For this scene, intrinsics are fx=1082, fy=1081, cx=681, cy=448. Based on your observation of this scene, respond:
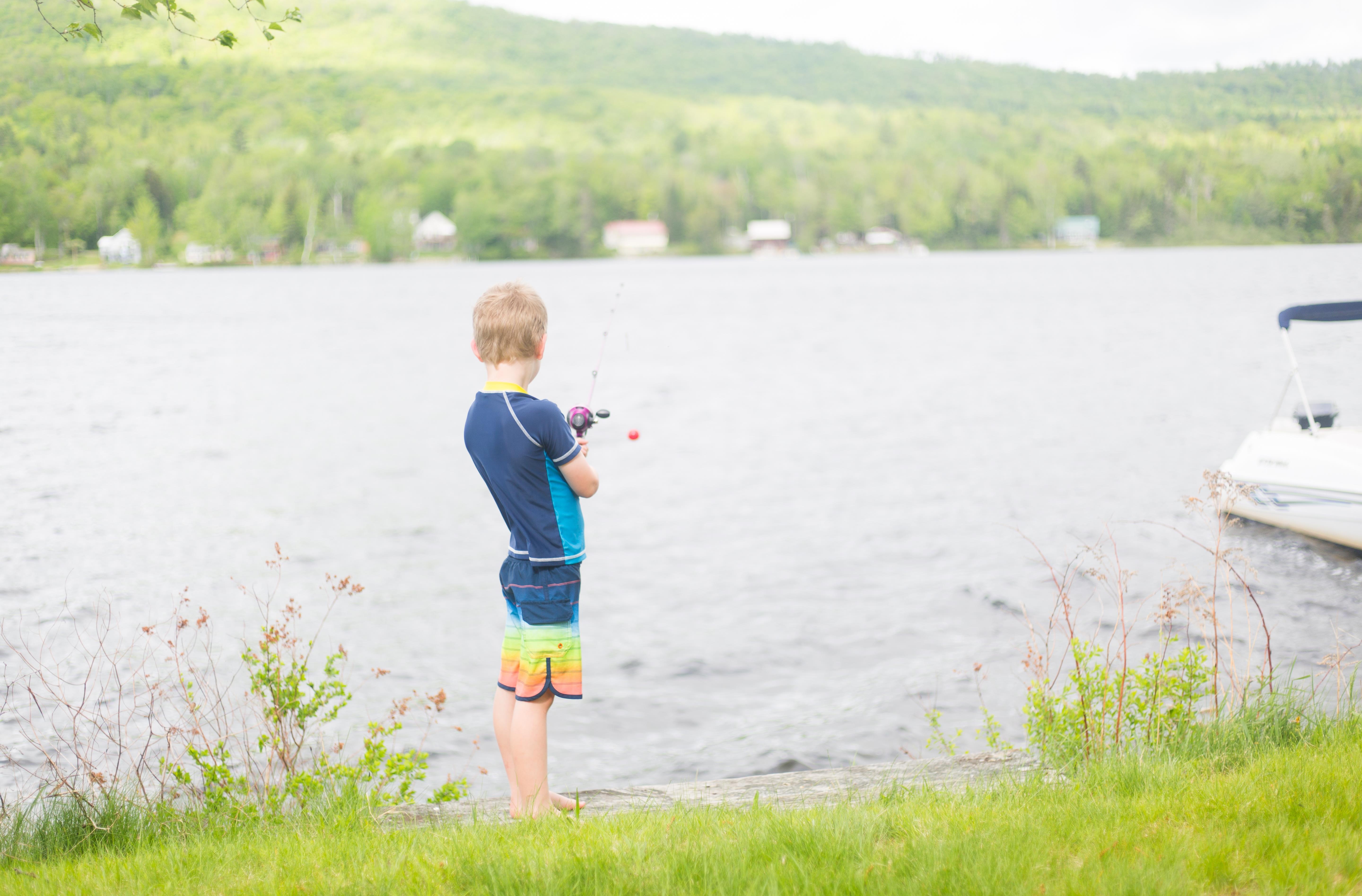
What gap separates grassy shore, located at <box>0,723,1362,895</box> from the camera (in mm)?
3420

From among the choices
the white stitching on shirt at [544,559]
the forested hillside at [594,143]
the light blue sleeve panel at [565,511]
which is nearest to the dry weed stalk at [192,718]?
the white stitching on shirt at [544,559]

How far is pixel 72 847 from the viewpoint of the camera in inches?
182

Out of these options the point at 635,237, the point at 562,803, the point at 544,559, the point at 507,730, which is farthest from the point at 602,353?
the point at 635,237

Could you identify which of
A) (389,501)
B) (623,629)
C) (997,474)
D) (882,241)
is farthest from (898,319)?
(882,241)

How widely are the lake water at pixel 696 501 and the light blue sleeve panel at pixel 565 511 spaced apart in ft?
13.3

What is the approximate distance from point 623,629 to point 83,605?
6.24m

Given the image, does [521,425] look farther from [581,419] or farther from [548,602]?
[548,602]

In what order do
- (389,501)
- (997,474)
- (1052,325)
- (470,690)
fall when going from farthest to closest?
(1052,325), (997,474), (389,501), (470,690)

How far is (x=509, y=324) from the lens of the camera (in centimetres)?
427

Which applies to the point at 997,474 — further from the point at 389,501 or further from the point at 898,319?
the point at 898,319

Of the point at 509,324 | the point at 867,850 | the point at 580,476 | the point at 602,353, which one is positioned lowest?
the point at 867,850

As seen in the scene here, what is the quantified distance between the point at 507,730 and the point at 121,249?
45269mm

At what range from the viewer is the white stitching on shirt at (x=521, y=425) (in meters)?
4.23

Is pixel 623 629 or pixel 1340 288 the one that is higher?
pixel 1340 288
